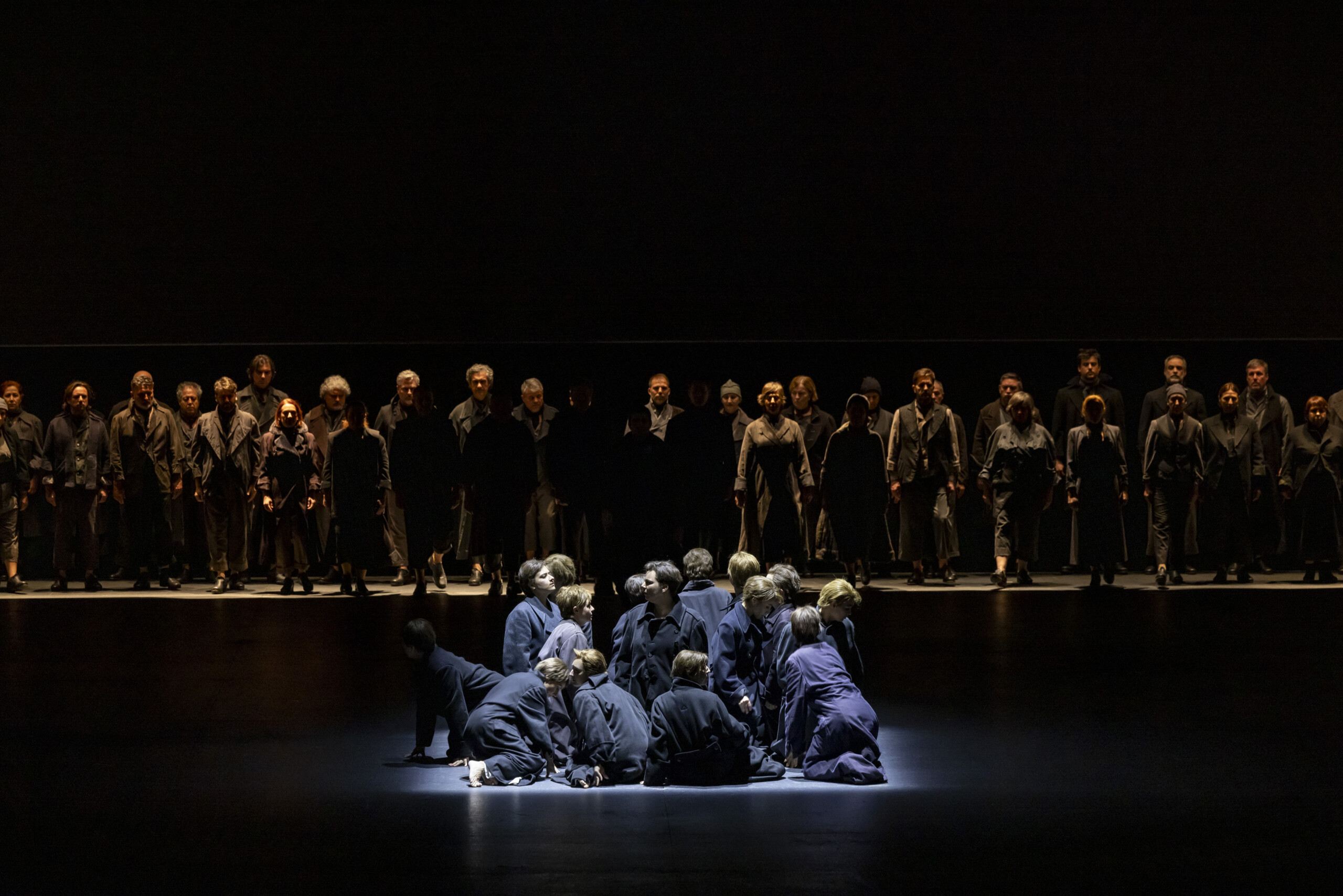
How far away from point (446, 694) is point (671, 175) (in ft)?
19.5

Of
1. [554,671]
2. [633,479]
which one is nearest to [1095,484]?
[633,479]

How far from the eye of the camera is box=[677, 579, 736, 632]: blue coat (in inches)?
253

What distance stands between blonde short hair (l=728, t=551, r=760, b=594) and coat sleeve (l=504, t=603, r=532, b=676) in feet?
3.35

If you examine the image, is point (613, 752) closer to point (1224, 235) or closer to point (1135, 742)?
point (1135, 742)

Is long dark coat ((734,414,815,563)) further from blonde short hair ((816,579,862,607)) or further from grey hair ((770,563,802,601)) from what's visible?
blonde short hair ((816,579,862,607))

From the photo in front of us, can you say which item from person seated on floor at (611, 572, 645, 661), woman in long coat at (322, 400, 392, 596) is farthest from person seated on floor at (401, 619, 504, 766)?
woman in long coat at (322, 400, 392, 596)

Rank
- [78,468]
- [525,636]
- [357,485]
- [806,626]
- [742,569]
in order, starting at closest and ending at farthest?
[806,626] < [525,636] < [742,569] < [357,485] < [78,468]

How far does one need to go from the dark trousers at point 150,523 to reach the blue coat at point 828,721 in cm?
626

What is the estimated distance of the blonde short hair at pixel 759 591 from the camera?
6148mm

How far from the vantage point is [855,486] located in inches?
399

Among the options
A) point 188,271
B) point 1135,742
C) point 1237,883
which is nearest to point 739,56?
point 188,271

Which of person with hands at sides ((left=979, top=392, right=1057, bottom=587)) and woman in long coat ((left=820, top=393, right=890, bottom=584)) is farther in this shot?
woman in long coat ((left=820, top=393, right=890, bottom=584))

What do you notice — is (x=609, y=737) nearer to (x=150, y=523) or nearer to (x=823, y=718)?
(x=823, y=718)

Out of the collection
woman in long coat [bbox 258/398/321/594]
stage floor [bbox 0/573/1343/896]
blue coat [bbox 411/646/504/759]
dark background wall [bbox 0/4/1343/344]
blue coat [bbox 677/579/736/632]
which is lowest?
stage floor [bbox 0/573/1343/896]
